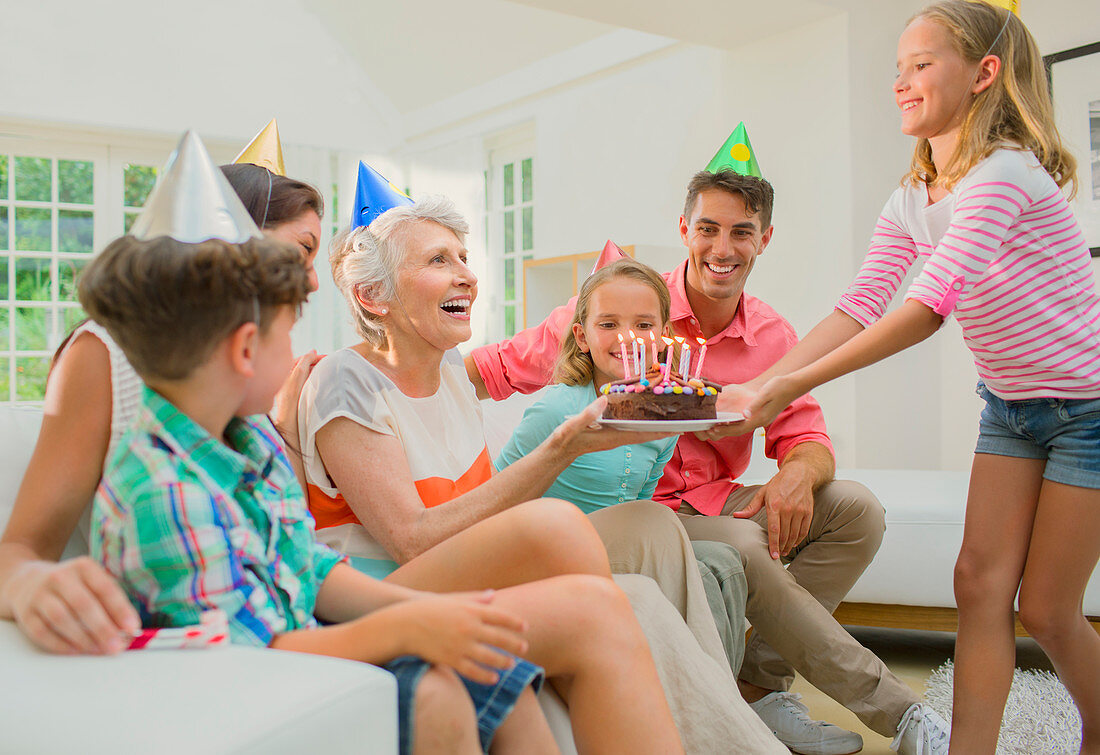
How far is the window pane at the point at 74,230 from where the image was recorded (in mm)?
5688

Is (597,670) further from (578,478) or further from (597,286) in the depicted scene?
(597,286)

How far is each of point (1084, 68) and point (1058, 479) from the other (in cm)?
254

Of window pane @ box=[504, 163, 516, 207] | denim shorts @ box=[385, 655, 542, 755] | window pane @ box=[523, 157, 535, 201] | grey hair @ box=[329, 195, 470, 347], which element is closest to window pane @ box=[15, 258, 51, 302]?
window pane @ box=[504, 163, 516, 207]

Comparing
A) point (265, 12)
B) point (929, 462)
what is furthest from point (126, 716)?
point (265, 12)

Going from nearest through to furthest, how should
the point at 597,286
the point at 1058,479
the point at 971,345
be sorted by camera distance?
the point at 1058,479
the point at 971,345
the point at 597,286

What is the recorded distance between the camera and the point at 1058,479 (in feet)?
5.09

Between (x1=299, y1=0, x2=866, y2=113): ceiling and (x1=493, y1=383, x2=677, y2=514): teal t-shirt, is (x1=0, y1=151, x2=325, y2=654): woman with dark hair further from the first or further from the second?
(x1=299, y1=0, x2=866, y2=113): ceiling

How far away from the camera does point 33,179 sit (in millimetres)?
5617

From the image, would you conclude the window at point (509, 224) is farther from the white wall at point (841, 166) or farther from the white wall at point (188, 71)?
the white wall at point (841, 166)

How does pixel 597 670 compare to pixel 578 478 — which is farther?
pixel 578 478

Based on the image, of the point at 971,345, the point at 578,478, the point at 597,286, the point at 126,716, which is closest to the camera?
the point at 126,716

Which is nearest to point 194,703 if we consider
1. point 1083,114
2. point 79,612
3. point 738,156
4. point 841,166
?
point 79,612

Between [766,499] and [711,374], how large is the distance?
38 centimetres

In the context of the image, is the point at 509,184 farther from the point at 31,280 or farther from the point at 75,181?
the point at 31,280
